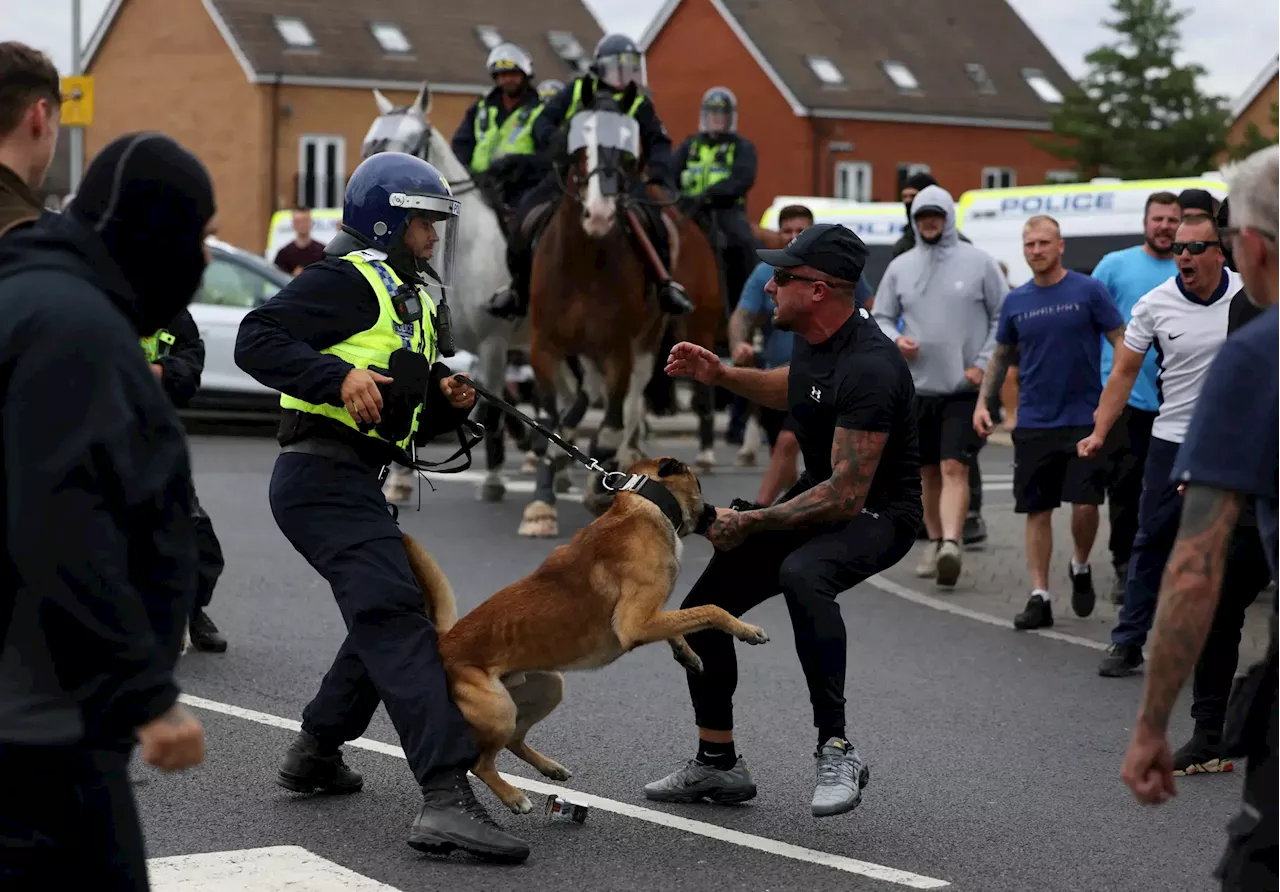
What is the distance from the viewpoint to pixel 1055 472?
10.4 metres

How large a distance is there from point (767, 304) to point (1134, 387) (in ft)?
15.7

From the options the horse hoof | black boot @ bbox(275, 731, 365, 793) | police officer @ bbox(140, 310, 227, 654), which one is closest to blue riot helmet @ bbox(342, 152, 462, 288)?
black boot @ bbox(275, 731, 365, 793)

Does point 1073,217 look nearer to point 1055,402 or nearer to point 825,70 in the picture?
point 1055,402

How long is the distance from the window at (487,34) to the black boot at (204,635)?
49.1m

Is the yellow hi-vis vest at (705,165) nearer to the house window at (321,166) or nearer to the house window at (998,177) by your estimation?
the house window at (321,166)

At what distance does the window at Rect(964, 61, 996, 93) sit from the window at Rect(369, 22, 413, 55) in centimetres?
1710

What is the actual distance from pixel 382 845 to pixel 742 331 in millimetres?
8588

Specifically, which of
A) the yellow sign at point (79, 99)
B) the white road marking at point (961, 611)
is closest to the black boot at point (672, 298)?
the white road marking at point (961, 611)

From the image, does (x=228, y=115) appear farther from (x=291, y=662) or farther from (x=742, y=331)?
(x=291, y=662)

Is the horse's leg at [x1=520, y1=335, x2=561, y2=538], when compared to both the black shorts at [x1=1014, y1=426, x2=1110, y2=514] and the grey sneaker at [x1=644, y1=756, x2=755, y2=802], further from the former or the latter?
the grey sneaker at [x1=644, y1=756, x2=755, y2=802]

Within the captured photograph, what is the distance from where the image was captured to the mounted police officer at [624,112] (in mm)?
13805

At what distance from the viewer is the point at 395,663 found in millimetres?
5641

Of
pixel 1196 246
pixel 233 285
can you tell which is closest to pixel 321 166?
pixel 233 285

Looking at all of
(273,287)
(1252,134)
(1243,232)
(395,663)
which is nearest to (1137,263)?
(395,663)
